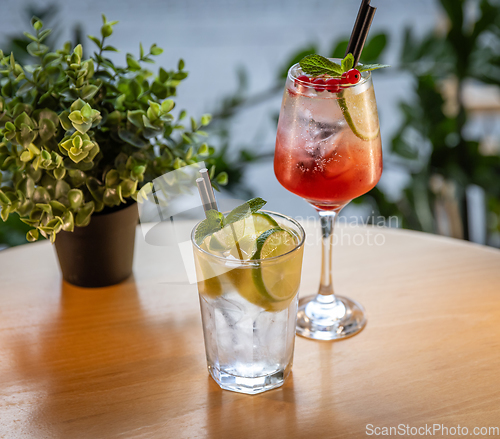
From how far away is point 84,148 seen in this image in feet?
2.60

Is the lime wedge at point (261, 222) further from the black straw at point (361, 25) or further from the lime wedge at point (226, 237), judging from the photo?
the black straw at point (361, 25)

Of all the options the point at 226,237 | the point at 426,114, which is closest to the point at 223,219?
the point at 226,237

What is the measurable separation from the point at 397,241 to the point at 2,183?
75cm

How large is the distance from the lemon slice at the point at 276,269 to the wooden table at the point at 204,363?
146 mm

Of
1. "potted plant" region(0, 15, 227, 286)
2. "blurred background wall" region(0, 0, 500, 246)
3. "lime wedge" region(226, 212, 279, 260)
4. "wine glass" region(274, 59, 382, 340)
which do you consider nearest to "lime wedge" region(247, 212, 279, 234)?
"lime wedge" region(226, 212, 279, 260)

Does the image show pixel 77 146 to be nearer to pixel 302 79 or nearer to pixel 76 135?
pixel 76 135

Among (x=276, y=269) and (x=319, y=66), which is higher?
(x=319, y=66)

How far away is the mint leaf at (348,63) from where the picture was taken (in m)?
0.77

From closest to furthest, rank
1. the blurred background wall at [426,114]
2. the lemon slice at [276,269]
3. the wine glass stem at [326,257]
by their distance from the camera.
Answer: the lemon slice at [276,269], the wine glass stem at [326,257], the blurred background wall at [426,114]

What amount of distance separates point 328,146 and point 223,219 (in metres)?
0.20

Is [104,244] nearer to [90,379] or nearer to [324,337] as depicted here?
[90,379]

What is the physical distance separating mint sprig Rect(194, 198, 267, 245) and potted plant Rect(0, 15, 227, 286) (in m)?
0.20

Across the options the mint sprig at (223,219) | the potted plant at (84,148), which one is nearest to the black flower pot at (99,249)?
the potted plant at (84,148)

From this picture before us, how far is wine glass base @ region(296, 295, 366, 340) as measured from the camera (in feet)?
2.84
